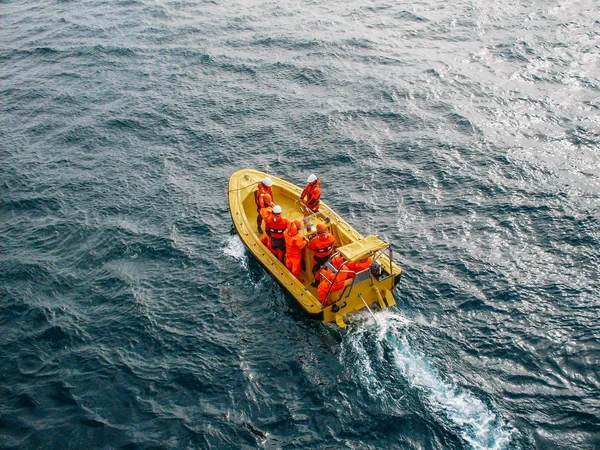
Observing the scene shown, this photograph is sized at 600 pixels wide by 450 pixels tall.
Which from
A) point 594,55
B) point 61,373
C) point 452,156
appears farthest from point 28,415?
point 594,55

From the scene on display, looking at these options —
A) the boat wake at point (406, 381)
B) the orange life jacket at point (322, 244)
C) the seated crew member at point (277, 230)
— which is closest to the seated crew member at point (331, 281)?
the orange life jacket at point (322, 244)

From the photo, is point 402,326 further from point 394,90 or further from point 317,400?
point 394,90

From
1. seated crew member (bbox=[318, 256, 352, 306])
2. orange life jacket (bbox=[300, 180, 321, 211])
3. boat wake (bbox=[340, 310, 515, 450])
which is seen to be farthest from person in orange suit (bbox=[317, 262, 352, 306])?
orange life jacket (bbox=[300, 180, 321, 211])

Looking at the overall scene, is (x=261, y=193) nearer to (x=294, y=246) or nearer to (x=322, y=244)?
(x=294, y=246)

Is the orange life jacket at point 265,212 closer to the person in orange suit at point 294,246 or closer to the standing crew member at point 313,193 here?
the person in orange suit at point 294,246

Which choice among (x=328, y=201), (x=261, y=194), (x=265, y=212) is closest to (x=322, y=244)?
(x=265, y=212)

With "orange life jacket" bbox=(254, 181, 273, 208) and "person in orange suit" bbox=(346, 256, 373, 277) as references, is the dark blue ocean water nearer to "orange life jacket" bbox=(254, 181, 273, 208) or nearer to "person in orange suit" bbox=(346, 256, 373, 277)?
"person in orange suit" bbox=(346, 256, 373, 277)
